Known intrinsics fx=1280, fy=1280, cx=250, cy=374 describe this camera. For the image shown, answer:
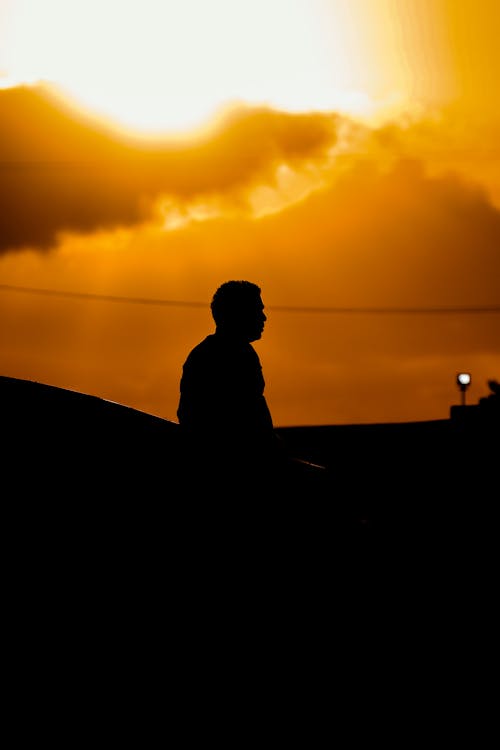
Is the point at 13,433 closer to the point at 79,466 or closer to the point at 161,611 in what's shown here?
the point at 79,466

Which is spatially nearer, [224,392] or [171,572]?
[171,572]

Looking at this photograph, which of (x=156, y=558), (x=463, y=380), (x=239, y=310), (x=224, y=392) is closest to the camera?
(x=156, y=558)

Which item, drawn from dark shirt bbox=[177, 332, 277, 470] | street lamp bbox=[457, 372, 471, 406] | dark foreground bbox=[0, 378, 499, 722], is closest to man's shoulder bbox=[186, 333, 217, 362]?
dark shirt bbox=[177, 332, 277, 470]

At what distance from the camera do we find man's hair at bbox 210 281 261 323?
21.1ft

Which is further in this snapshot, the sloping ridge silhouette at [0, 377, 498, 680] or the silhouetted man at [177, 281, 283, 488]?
the silhouetted man at [177, 281, 283, 488]

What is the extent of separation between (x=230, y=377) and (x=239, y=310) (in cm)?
53

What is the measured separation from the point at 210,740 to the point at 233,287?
9.90 feet

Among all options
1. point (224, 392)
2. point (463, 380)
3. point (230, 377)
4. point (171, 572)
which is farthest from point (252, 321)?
point (463, 380)

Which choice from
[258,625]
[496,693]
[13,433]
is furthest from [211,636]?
[496,693]

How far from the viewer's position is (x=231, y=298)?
255 inches

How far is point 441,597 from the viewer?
720 cm

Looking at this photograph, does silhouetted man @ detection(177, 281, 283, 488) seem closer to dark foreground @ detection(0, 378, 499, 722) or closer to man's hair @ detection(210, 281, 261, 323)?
man's hair @ detection(210, 281, 261, 323)

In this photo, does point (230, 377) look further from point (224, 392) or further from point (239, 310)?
point (239, 310)

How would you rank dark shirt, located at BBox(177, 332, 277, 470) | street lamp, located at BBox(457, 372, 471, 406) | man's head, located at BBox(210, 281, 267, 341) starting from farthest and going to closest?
street lamp, located at BBox(457, 372, 471, 406)
man's head, located at BBox(210, 281, 267, 341)
dark shirt, located at BBox(177, 332, 277, 470)
